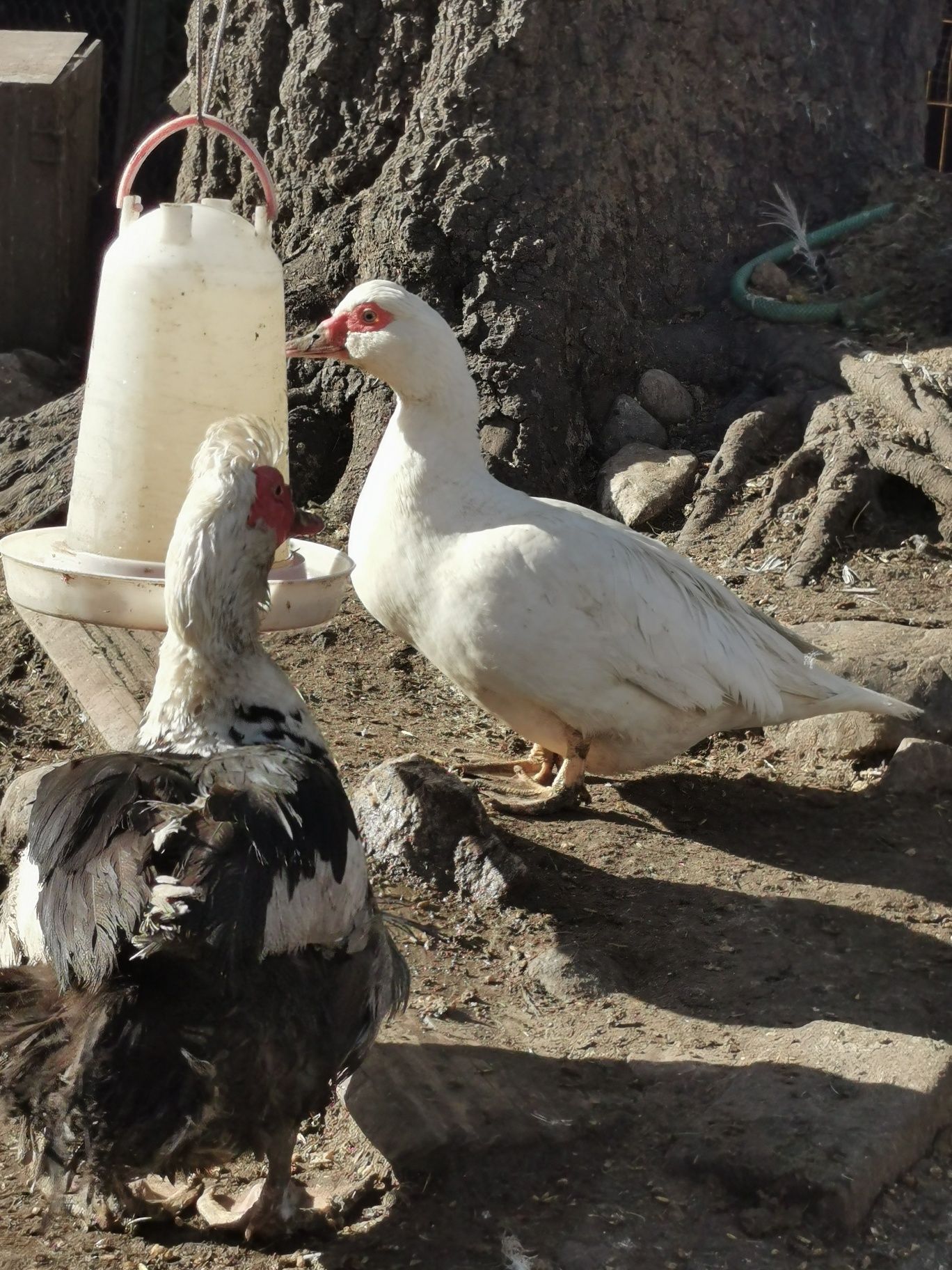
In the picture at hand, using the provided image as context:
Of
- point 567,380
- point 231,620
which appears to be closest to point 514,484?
point 567,380

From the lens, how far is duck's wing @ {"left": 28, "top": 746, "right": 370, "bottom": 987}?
218 centimetres

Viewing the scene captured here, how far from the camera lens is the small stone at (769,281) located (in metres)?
6.30

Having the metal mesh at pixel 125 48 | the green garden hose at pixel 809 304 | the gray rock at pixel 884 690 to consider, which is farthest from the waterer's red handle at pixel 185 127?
the metal mesh at pixel 125 48

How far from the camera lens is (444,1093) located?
281 centimetres

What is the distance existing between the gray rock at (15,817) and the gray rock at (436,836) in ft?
2.83

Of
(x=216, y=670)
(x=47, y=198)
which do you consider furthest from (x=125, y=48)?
(x=216, y=670)

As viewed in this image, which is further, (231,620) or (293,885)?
(231,620)

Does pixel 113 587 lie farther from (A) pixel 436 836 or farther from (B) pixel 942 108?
(B) pixel 942 108

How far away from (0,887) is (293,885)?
1.71 m

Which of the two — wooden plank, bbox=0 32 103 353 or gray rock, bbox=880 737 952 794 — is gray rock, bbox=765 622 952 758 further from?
wooden plank, bbox=0 32 103 353

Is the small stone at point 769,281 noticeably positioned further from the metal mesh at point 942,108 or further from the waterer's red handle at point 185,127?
the waterer's red handle at point 185,127

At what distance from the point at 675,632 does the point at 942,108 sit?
5563 mm

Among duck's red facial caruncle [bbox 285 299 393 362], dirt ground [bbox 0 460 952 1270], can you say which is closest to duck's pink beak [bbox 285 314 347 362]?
duck's red facial caruncle [bbox 285 299 393 362]

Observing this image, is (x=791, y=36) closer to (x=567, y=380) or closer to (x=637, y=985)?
(x=567, y=380)
